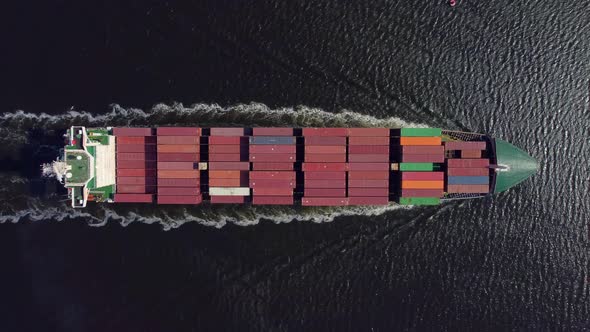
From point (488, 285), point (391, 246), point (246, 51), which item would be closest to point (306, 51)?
point (246, 51)

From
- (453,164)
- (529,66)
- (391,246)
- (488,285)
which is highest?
(529,66)

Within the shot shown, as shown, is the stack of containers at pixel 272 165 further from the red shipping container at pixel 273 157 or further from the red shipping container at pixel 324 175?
the red shipping container at pixel 324 175

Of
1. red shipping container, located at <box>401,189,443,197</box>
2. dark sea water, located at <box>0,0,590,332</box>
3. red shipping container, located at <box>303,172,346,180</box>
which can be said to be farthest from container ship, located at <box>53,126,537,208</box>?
dark sea water, located at <box>0,0,590,332</box>

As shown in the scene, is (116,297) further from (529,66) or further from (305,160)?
(529,66)

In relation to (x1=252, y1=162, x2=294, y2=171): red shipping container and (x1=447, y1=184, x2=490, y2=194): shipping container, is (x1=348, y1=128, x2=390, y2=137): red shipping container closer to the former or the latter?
(x1=252, y1=162, x2=294, y2=171): red shipping container

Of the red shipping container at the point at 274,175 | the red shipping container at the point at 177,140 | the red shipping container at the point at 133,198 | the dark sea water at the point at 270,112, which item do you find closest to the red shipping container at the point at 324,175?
the red shipping container at the point at 274,175

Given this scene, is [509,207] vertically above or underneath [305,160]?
underneath

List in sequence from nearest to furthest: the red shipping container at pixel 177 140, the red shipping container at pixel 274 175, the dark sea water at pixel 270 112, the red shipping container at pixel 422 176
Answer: the red shipping container at pixel 422 176, the red shipping container at pixel 274 175, the red shipping container at pixel 177 140, the dark sea water at pixel 270 112
